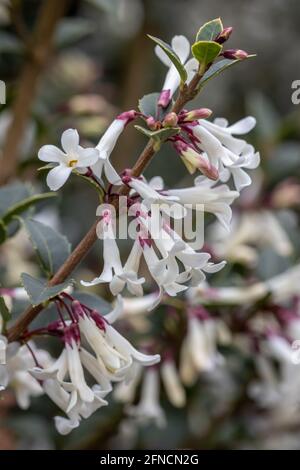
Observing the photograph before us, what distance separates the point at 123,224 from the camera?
0.85 m

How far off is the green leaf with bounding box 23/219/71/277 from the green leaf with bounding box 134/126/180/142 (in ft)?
0.70

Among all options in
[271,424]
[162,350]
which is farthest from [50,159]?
[271,424]

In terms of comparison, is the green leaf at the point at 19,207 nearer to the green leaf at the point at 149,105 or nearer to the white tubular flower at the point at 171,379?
the green leaf at the point at 149,105

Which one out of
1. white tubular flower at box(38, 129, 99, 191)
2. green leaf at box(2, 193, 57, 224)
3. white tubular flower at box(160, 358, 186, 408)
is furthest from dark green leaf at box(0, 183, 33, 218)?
white tubular flower at box(160, 358, 186, 408)

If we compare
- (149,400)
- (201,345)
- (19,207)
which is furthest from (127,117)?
(149,400)

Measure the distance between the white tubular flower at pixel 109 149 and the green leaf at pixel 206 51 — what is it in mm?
95

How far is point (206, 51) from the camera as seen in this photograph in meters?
0.81

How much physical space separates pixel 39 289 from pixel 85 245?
0.06 meters

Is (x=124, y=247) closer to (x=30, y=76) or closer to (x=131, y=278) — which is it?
(x=30, y=76)

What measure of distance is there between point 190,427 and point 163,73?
128 cm

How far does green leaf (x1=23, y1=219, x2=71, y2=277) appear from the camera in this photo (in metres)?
0.94

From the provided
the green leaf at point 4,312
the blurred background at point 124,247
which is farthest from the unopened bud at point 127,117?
the blurred background at point 124,247
